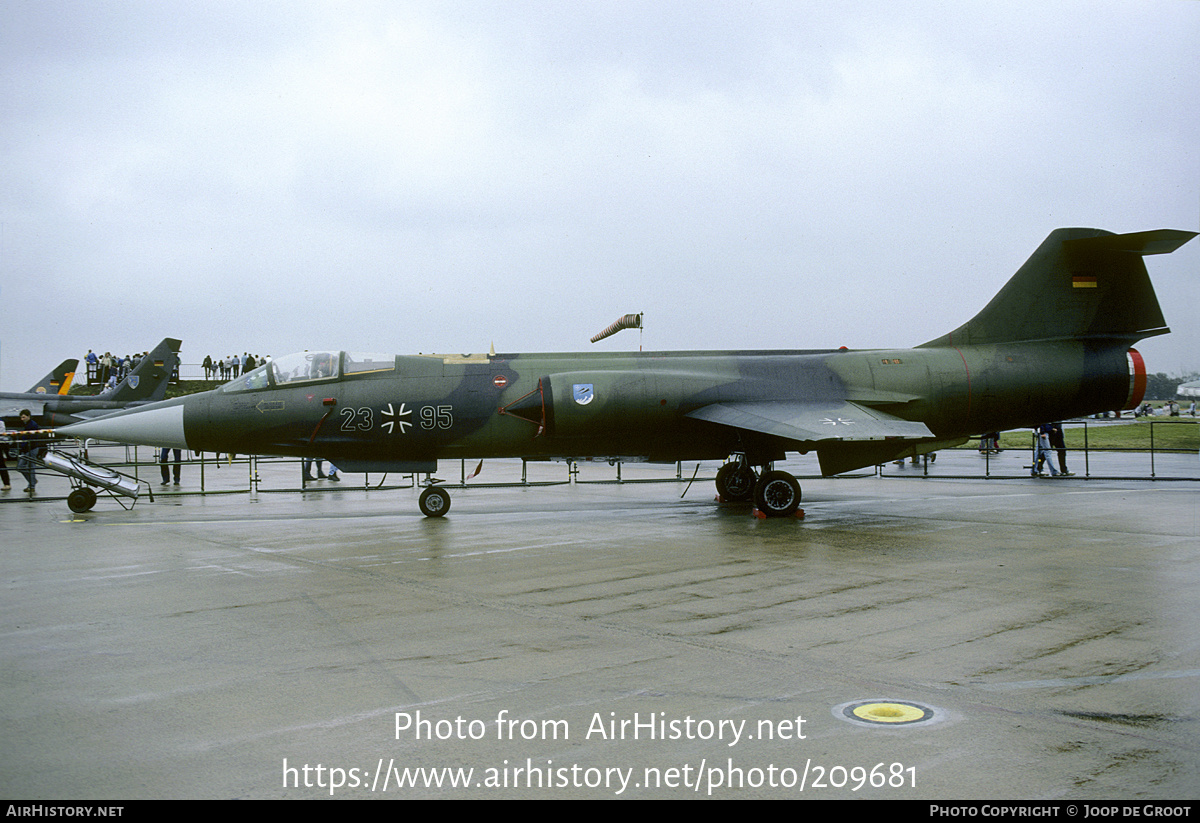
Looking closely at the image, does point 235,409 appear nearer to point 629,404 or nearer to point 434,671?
point 629,404

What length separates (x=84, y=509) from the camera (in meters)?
14.6

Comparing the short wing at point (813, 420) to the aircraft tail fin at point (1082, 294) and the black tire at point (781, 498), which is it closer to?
the black tire at point (781, 498)

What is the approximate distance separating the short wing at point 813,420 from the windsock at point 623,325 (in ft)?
10.8

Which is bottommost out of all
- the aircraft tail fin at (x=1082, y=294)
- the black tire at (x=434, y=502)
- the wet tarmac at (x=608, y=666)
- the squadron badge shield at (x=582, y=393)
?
the wet tarmac at (x=608, y=666)

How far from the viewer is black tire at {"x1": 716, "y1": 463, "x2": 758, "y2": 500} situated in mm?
15117

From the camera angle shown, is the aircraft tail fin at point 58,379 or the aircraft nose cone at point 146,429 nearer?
the aircraft nose cone at point 146,429

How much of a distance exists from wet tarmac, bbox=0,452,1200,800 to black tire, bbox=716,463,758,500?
13.9ft

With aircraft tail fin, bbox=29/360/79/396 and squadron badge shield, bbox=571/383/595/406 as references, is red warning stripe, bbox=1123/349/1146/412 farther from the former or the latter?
aircraft tail fin, bbox=29/360/79/396

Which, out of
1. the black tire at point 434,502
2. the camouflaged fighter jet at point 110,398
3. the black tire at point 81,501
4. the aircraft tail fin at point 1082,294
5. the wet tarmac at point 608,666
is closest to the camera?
the wet tarmac at point 608,666

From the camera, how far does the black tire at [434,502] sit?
1344 centimetres

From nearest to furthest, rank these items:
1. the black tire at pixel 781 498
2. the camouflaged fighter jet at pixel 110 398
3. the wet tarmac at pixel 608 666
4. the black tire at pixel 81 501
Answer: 1. the wet tarmac at pixel 608 666
2. the black tire at pixel 781 498
3. the black tire at pixel 81 501
4. the camouflaged fighter jet at pixel 110 398

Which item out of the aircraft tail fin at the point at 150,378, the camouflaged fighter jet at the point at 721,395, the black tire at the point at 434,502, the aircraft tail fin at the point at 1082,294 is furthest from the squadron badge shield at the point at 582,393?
the aircraft tail fin at the point at 150,378
